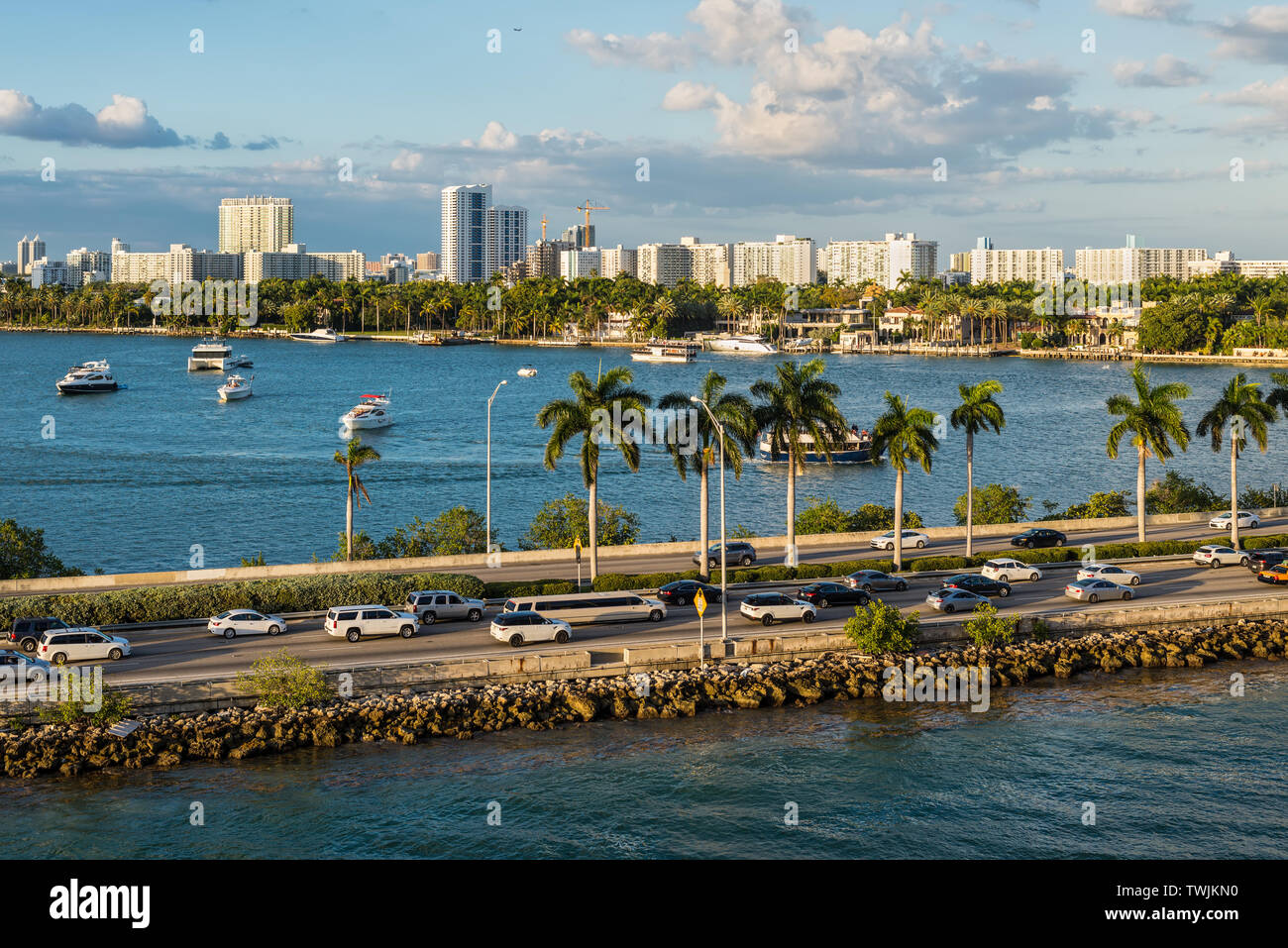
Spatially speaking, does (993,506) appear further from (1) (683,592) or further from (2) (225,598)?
(2) (225,598)

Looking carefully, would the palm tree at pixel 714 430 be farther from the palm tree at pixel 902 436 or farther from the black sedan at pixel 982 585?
the black sedan at pixel 982 585

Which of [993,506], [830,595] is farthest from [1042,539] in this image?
[830,595]

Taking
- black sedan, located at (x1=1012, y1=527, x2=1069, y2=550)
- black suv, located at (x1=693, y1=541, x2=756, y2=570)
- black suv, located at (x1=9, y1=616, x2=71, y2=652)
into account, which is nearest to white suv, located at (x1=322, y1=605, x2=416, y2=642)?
black suv, located at (x1=9, y1=616, x2=71, y2=652)

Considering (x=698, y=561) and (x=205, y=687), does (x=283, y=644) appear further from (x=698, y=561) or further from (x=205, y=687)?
(x=698, y=561)
